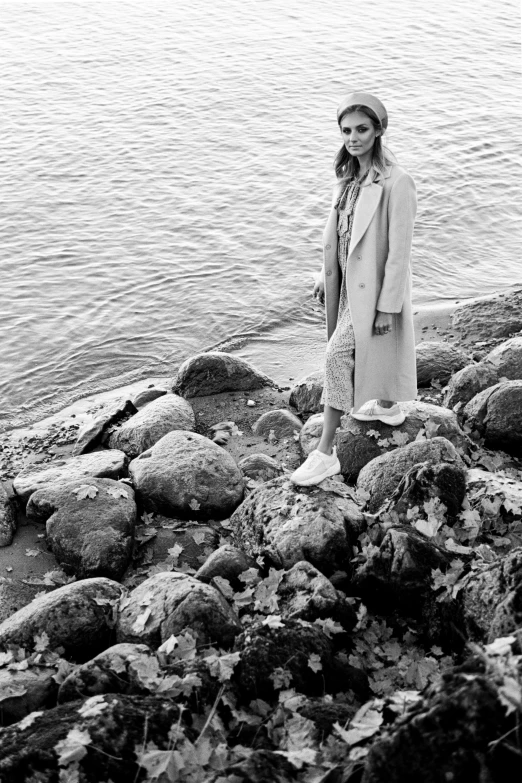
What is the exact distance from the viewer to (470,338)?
9.47 m

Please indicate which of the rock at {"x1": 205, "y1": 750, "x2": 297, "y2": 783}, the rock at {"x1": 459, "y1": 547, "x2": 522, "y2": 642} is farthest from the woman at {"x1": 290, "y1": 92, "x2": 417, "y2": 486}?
the rock at {"x1": 205, "y1": 750, "x2": 297, "y2": 783}

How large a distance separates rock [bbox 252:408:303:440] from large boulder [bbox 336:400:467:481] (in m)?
0.96

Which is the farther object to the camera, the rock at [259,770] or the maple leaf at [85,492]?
the maple leaf at [85,492]

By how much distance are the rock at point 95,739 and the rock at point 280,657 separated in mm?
366

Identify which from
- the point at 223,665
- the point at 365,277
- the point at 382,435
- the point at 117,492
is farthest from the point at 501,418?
the point at 223,665

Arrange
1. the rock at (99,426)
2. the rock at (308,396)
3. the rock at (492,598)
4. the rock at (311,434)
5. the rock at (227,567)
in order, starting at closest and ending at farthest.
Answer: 1. the rock at (492,598)
2. the rock at (227,567)
3. the rock at (311,434)
4. the rock at (99,426)
5. the rock at (308,396)

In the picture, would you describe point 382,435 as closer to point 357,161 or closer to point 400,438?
point 400,438

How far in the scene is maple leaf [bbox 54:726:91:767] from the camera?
317 cm

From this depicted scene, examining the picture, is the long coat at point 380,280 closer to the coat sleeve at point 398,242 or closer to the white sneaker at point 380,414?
the coat sleeve at point 398,242

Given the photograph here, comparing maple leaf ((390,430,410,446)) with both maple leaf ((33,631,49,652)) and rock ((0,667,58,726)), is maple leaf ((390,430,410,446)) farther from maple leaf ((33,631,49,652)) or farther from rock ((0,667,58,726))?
rock ((0,667,58,726))

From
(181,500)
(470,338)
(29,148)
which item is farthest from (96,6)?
(181,500)

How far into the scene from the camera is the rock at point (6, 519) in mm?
6047

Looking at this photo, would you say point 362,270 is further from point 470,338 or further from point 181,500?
point 470,338

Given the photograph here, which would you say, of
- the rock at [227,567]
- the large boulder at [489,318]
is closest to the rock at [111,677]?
the rock at [227,567]
